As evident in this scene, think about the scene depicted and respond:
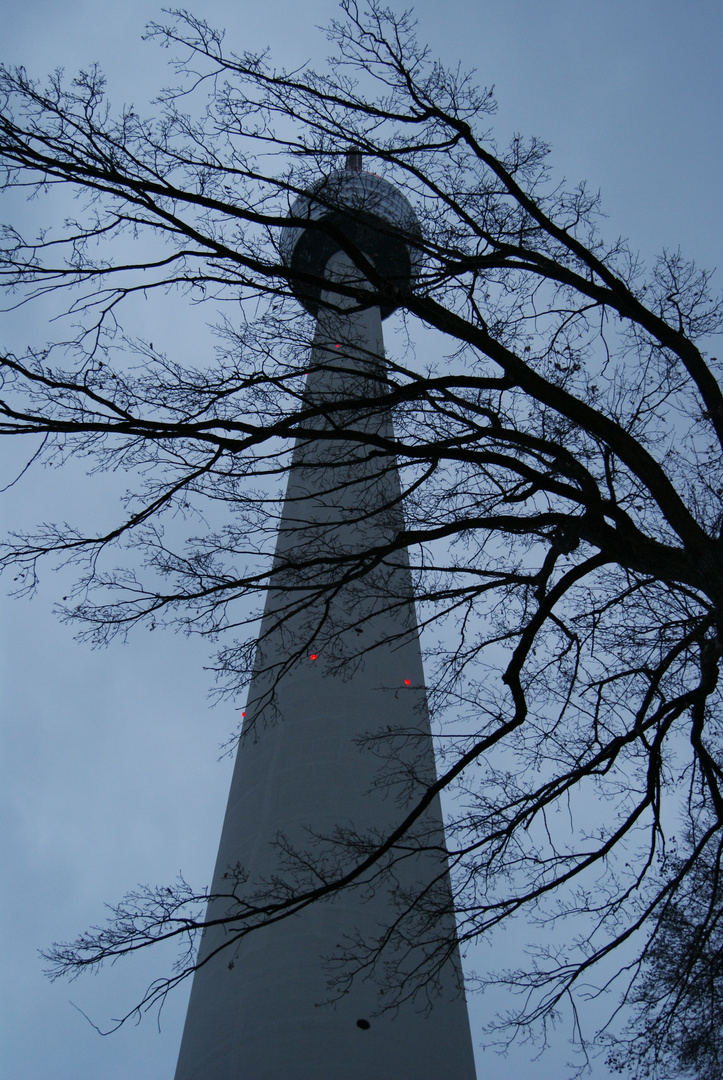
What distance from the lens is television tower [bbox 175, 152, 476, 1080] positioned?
6035 mm

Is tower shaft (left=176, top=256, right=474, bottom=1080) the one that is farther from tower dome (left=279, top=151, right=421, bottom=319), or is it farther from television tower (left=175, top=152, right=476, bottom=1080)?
tower dome (left=279, top=151, right=421, bottom=319)

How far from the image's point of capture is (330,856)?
10.0 meters

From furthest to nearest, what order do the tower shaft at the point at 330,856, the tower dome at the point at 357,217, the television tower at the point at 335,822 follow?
the tower shaft at the point at 330,856, the television tower at the point at 335,822, the tower dome at the point at 357,217

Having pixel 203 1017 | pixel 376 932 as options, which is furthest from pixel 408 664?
pixel 203 1017

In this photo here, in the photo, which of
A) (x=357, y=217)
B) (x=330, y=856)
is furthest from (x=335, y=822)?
(x=357, y=217)

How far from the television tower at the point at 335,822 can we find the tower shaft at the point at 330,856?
0.08ft

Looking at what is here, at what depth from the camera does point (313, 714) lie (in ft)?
37.4

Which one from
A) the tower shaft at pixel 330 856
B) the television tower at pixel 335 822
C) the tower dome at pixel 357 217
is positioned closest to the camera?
the tower dome at pixel 357 217

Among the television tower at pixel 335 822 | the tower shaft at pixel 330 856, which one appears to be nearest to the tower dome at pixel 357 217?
the television tower at pixel 335 822

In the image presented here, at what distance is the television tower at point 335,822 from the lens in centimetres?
604

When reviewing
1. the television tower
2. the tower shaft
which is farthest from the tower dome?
the tower shaft

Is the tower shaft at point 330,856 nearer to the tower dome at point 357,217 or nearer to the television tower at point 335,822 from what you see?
the television tower at point 335,822

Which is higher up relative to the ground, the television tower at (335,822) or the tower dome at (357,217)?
the tower dome at (357,217)

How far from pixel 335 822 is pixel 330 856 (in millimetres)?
431
